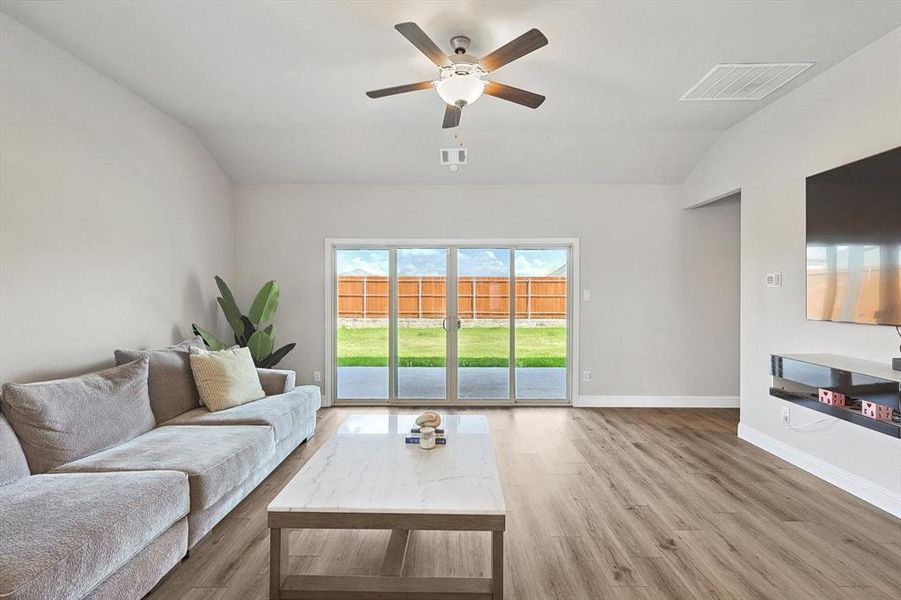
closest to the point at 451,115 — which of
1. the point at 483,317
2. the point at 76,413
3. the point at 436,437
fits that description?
the point at 436,437

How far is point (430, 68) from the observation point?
3.12m

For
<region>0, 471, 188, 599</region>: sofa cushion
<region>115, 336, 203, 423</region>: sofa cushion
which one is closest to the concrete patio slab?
<region>115, 336, 203, 423</region>: sofa cushion

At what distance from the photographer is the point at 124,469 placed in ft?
7.28

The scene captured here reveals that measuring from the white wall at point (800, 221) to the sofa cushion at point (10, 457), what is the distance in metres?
4.63

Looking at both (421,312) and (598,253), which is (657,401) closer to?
(598,253)

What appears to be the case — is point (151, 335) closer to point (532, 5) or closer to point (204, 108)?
point (204, 108)

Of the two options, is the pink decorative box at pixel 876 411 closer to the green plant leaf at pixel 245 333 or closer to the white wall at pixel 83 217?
the white wall at pixel 83 217

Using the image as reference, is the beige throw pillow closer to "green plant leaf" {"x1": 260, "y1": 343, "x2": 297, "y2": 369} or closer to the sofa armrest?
the sofa armrest

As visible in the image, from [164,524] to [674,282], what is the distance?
5122mm

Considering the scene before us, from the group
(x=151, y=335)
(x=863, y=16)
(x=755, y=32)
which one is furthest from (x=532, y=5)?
Answer: (x=151, y=335)

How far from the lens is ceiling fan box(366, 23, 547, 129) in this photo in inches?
85.6

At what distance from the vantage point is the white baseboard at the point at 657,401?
5.23m

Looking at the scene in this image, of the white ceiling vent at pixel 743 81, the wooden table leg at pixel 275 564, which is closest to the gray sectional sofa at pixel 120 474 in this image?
the wooden table leg at pixel 275 564

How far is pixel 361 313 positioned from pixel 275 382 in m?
1.67
